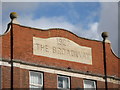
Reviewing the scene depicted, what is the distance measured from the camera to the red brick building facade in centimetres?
3591

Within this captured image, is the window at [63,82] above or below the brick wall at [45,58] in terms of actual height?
below

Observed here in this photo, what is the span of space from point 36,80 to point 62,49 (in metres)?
3.44

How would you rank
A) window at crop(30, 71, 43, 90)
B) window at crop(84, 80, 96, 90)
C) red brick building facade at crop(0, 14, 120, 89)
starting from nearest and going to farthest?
red brick building facade at crop(0, 14, 120, 89) → window at crop(30, 71, 43, 90) → window at crop(84, 80, 96, 90)

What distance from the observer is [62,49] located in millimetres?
38625

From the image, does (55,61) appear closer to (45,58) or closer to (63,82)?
(45,58)

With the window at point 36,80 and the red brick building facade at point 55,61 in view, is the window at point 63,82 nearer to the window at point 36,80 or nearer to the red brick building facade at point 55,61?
the red brick building facade at point 55,61

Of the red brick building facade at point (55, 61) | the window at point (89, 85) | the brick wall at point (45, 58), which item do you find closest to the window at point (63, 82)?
the red brick building facade at point (55, 61)

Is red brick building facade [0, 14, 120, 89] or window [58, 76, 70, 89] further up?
red brick building facade [0, 14, 120, 89]

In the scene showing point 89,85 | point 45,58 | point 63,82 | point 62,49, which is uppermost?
point 62,49

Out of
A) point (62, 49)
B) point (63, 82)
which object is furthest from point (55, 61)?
point (63, 82)

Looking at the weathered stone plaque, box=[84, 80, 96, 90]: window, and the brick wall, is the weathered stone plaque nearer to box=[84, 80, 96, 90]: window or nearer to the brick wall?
the brick wall

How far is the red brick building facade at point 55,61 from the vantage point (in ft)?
118

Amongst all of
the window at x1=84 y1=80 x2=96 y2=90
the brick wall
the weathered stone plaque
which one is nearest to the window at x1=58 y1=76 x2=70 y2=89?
the brick wall

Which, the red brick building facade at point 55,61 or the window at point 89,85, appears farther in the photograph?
the window at point 89,85
